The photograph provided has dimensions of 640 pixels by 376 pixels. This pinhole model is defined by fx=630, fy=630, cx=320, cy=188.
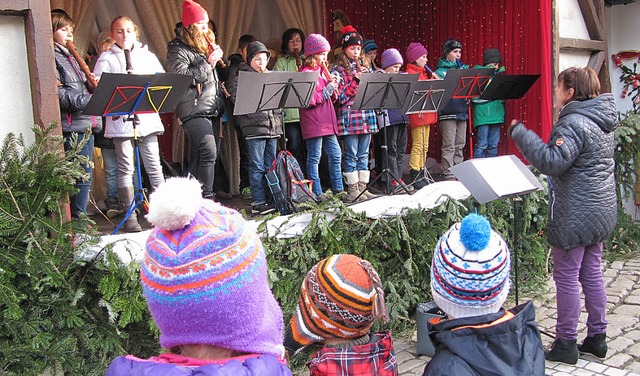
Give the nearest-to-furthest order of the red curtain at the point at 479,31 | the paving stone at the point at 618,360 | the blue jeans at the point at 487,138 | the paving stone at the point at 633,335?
1. the paving stone at the point at 618,360
2. the paving stone at the point at 633,335
3. the red curtain at the point at 479,31
4. the blue jeans at the point at 487,138

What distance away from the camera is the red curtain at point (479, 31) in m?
7.44

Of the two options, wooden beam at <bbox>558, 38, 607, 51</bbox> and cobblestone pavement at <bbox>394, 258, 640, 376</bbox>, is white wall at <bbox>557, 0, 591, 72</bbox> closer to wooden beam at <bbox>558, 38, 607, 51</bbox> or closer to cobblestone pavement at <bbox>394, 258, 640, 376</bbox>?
wooden beam at <bbox>558, 38, 607, 51</bbox>

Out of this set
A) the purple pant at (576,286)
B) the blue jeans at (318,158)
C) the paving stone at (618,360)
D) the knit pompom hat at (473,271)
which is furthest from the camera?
the blue jeans at (318,158)

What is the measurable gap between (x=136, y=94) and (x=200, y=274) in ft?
9.76

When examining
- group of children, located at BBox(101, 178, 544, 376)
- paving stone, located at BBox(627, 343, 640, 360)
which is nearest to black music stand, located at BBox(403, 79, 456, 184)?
paving stone, located at BBox(627, 343, 640, 360)

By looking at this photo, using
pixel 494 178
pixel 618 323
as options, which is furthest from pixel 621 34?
pixel 494 178

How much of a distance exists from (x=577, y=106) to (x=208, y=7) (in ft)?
17.4

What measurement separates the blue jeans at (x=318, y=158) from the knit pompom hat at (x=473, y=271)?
399cm

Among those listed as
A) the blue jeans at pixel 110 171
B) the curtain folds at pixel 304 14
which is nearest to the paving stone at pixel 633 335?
the blue jeans at pixel 110 171

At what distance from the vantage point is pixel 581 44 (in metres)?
7.41

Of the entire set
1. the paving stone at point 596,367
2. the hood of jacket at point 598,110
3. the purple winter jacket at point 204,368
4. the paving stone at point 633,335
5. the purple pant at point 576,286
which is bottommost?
the paving stone at point 633,335

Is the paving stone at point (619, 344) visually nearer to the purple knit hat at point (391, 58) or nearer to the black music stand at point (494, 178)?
the black music stand at point (494, 178)

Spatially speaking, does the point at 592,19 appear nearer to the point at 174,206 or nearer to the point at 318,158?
the point at 318,158

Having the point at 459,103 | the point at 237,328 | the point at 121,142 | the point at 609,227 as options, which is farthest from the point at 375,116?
the point at 237,328
